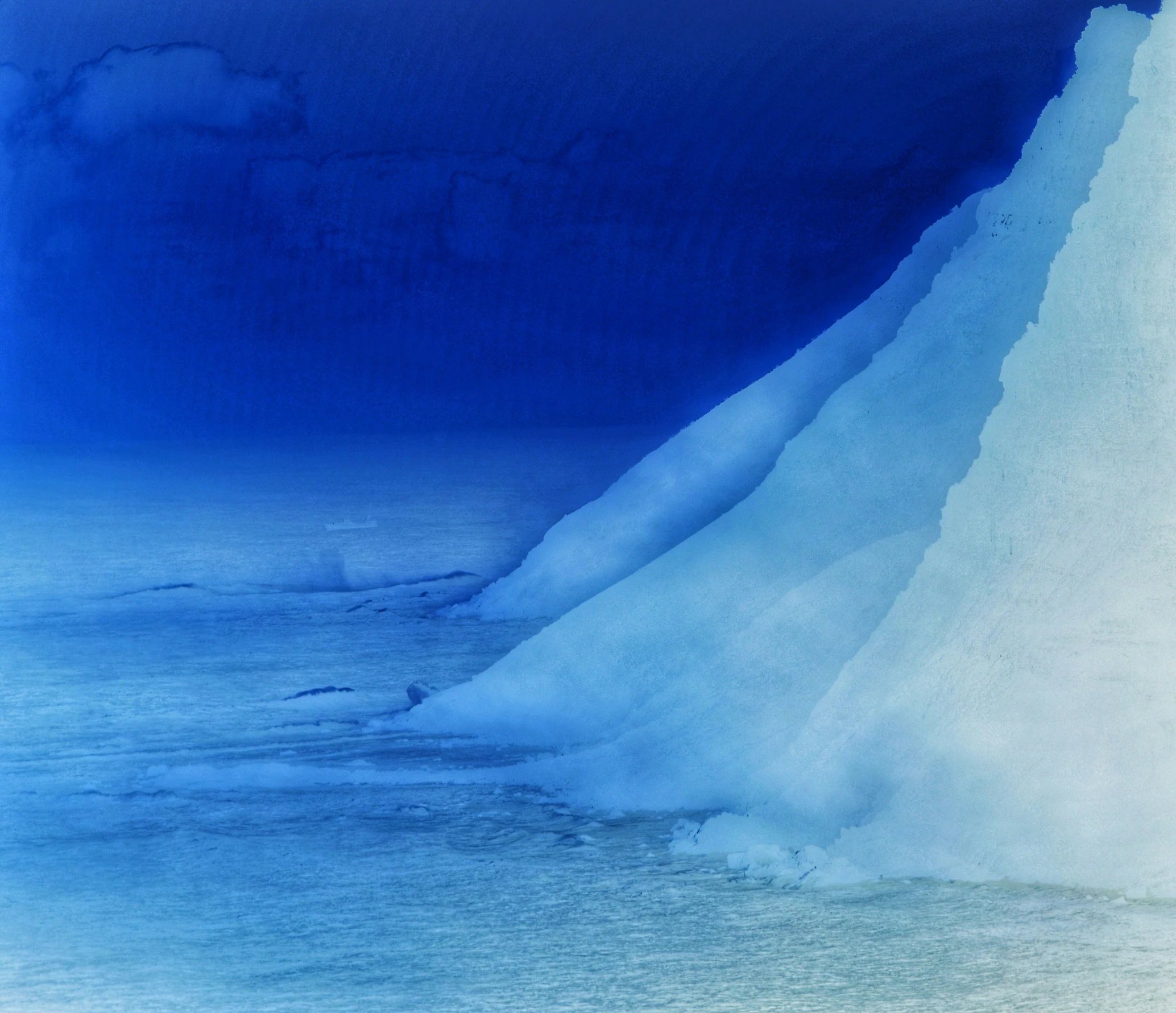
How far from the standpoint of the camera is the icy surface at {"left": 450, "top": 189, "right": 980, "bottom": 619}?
8016 millimetres

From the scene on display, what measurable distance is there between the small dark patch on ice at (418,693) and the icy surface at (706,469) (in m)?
1.66

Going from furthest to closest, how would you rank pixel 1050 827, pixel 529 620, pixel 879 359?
pixel 529 620, pixel 879 359, pixel 1050 827

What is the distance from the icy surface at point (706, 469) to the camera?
26.3 feet

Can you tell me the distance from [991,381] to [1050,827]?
1791mm

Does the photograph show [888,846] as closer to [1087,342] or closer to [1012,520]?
[1012,520]

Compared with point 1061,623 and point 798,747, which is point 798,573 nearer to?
point 798,747

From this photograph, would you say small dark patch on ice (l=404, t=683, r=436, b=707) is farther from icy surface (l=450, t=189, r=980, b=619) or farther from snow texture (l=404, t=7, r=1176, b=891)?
icy surface (l=450, t=189, r=980, b=619)

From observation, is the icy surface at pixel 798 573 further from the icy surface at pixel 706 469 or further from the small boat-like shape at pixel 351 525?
the small boat-like shape at pixel 351 525

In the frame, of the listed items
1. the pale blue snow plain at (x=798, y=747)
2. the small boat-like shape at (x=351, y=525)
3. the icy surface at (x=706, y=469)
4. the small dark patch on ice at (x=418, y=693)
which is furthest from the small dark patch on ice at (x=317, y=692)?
the small boat-like shape at (x=351, y=525)

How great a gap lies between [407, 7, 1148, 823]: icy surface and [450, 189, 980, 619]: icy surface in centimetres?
122

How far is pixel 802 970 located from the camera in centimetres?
394

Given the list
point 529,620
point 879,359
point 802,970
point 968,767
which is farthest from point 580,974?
point 529,620

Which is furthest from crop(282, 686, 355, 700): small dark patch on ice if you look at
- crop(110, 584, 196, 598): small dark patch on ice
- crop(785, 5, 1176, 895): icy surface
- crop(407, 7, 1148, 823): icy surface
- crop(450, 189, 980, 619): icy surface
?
crop(110, 584, 196, 598): small dark patch on ice

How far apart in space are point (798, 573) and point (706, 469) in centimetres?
252
